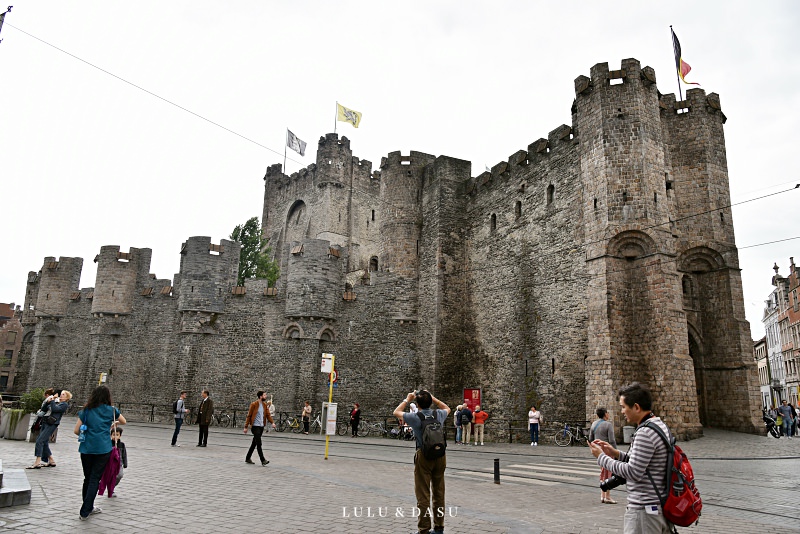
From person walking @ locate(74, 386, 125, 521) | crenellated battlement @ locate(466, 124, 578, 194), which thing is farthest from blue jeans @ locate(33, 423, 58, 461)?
crenellated battlement @ locate(466, 124, 578, 194)

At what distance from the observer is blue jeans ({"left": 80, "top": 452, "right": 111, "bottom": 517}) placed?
5711 mm

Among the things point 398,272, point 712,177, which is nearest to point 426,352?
point 398,272

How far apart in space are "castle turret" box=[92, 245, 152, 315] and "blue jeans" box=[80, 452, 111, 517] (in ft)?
77.5

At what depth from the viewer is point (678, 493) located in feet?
10.4

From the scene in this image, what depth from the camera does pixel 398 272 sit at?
26.9m

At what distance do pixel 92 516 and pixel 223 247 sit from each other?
2032 centimetres

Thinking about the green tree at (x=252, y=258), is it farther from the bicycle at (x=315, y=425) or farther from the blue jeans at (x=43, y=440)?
the blue jeans at (x=43, y=440)

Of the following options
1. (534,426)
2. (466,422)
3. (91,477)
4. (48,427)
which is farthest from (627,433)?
(48,427)

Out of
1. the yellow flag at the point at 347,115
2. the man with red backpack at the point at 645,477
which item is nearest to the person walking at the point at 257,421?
the man with red backpack at the point at 645,477

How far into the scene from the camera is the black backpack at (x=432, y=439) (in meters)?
5.31

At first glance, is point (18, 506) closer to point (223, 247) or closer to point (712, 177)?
point (223, 247)

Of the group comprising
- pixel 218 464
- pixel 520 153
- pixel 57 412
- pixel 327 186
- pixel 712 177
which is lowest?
pixel 218 464

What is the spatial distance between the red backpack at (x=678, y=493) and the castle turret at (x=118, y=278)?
2840 cm

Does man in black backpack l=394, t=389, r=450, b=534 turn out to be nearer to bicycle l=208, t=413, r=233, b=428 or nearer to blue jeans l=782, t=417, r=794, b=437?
bicycle l=208, t=413, r=233, b=428
